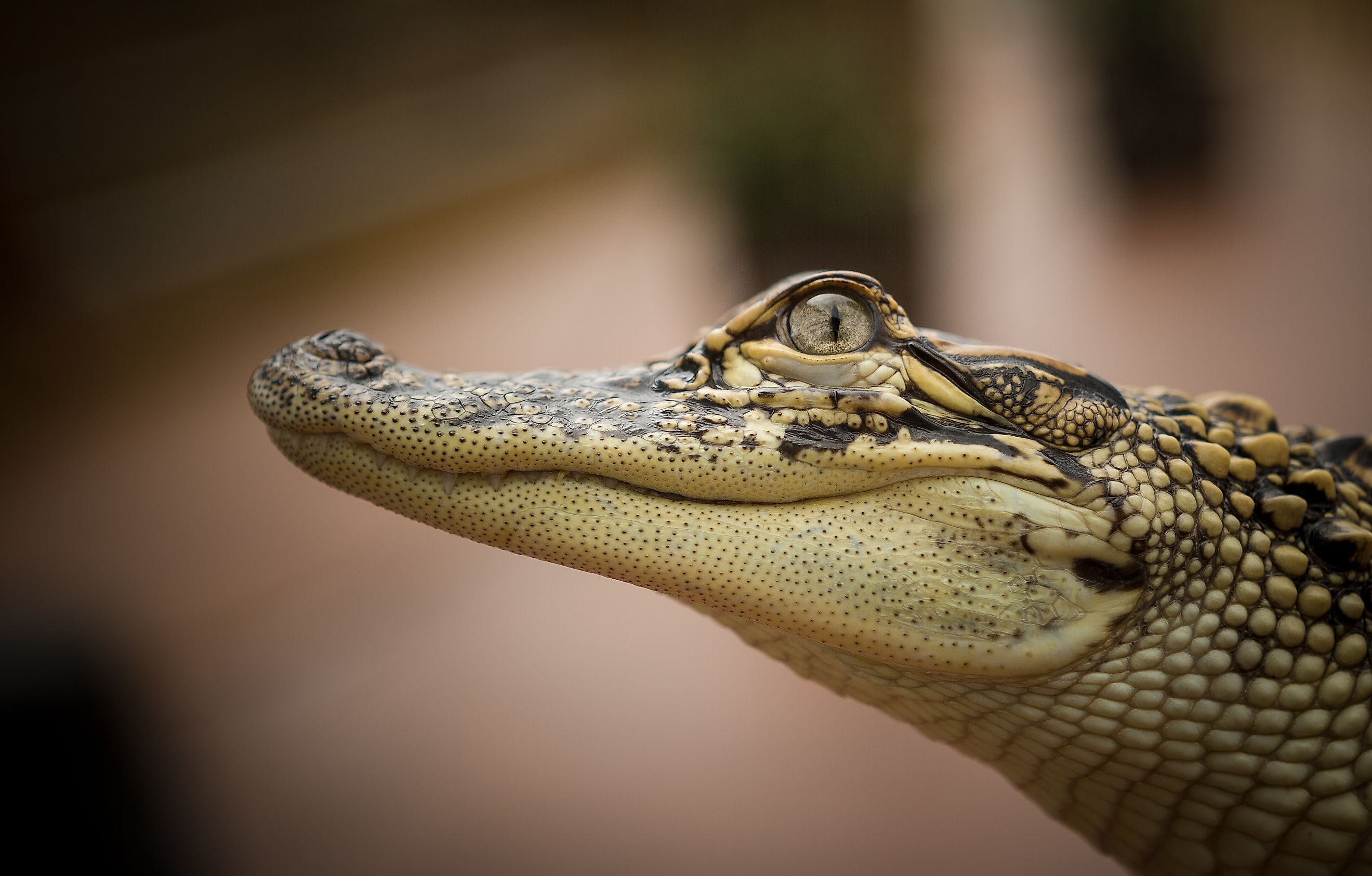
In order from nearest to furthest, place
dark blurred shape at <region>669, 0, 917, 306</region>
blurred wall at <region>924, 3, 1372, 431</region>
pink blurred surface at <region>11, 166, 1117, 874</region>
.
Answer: pink blurred surface at <region>11, 166, 1117, 874</region>, blurred wall at <region>924, 3, 1372, 431</region>, dark blurred shape at <region>669, 0, 917, 306</region>

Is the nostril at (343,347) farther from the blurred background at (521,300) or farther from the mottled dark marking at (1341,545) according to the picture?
the blurred background at (521,300)

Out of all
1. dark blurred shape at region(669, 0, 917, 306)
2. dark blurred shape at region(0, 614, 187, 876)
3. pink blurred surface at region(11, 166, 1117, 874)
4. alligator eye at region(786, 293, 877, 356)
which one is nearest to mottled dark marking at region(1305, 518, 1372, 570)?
alligator eye at region(786, 293, 877, 356)

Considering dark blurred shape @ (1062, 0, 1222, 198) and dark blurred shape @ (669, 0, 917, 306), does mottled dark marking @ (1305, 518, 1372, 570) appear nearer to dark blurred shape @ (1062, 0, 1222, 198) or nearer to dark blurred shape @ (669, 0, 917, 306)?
dark blurred shape @ (669, 0, 917, 306)

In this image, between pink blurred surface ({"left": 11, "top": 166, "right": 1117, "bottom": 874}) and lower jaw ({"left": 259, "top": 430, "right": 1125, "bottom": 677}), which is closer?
lower jaw ({"left": 259, "top": 430, "right": 1125, "bottom": 677})

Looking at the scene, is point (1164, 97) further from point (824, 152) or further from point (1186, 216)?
point (824, 152)

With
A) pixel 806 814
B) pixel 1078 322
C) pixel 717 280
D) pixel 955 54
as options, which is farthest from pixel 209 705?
pixel 955 54

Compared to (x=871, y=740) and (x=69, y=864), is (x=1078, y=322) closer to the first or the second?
(x=871, y=740)

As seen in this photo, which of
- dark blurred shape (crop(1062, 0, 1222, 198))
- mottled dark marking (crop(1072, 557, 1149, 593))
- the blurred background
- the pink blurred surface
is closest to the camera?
mottled dark marking (crop(1072, 557, 1149, 593))

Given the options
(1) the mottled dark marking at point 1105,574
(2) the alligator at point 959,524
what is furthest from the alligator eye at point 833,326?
(1) the mottled dark marking at point 1105,574
